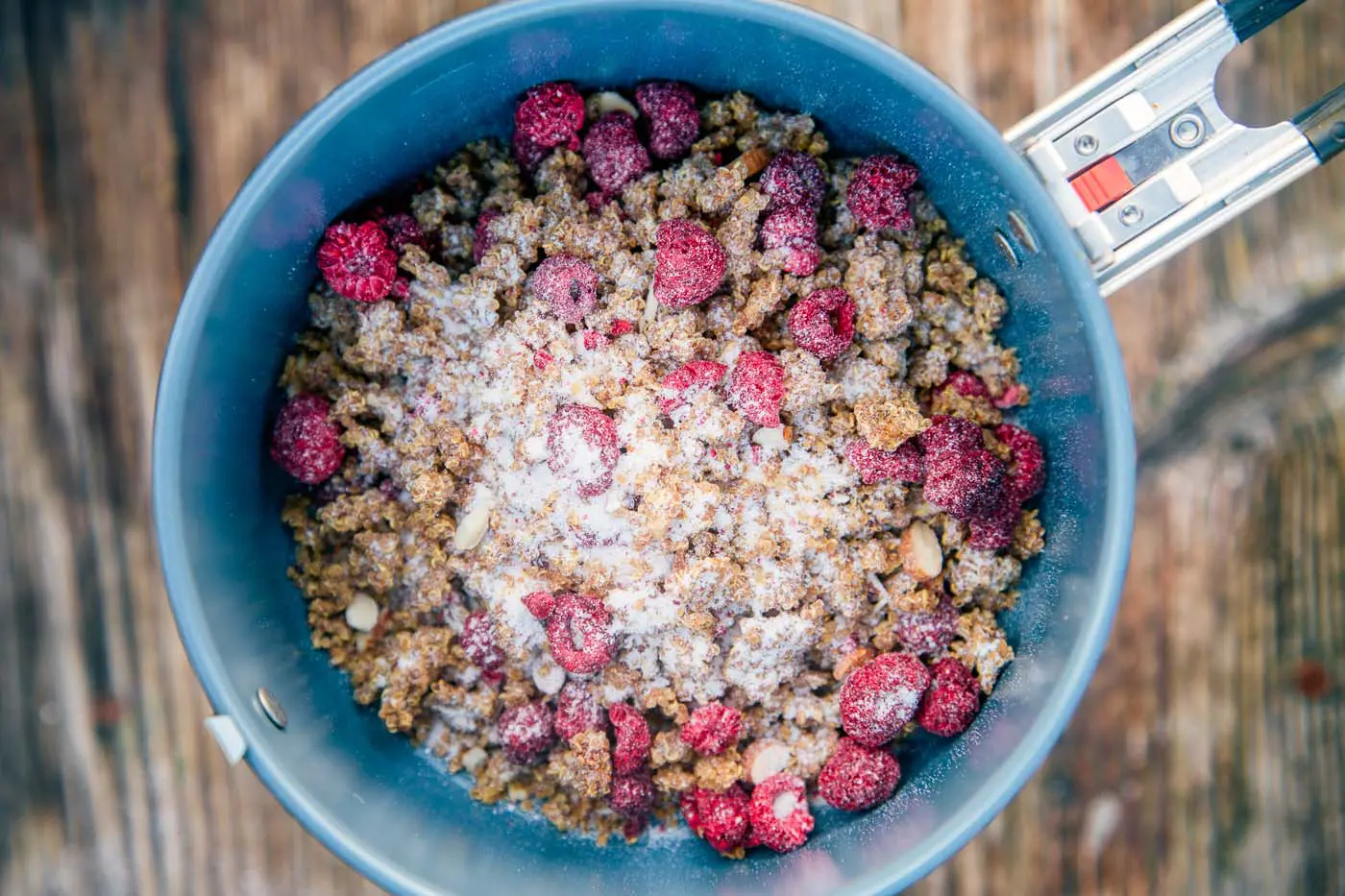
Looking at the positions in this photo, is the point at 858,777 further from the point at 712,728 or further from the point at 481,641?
the point at 481,641

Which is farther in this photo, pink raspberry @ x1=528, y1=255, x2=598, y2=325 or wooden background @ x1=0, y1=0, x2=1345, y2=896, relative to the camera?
wooden background @ x1=0, y1=0, x2=1345, y2=896

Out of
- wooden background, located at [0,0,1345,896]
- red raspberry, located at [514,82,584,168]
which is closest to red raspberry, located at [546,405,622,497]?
red raspberry, located at [514,82,584,168]

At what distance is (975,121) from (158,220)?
829 millimetres

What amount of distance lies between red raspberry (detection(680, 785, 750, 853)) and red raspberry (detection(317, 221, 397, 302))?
0.47 m

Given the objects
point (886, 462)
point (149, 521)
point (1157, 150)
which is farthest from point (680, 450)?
point (149, 521)

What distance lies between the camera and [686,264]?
0.79 m

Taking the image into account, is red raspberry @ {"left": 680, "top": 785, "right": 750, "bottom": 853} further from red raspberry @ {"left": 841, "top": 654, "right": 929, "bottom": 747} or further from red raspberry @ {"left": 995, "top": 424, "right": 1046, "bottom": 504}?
red raspberry @ {"left": 995, "top": 424, "right": 1046, "bottom": 504}

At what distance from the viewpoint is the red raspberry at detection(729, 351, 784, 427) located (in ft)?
2.61

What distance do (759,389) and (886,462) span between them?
0.36ft

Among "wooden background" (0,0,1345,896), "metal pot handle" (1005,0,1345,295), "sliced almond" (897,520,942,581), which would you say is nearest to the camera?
"metal pot handle" (1005,0,1345,295)

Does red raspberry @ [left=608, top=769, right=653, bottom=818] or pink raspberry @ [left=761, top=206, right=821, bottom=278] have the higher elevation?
pink raspberry @ [left=761, top=206, right=821, bottom=278]

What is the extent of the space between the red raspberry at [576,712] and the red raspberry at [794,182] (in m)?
0.40

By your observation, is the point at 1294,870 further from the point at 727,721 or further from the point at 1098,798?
the point at 727,721

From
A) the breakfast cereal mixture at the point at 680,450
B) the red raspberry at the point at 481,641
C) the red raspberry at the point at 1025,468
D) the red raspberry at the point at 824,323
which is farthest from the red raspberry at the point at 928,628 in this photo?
the red raspberry at the point at 481,641
